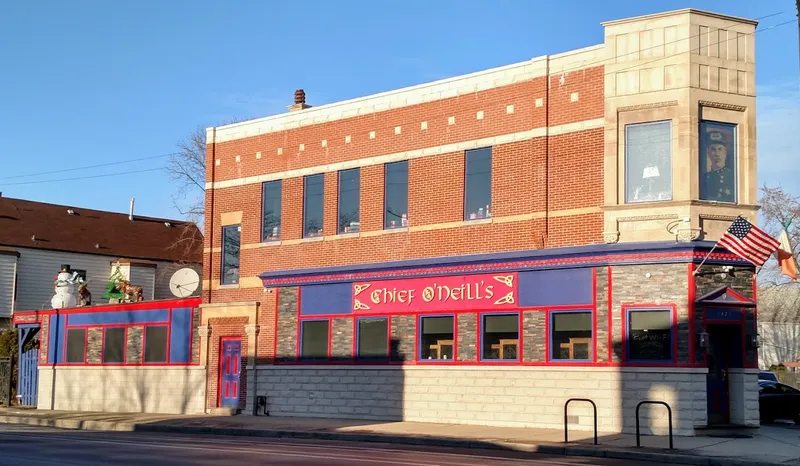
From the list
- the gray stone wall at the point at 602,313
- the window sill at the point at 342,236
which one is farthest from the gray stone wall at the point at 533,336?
the window sill at the point at 342,236

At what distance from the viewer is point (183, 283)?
116ft

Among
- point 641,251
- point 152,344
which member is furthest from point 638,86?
point 152,344

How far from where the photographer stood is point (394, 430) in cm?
2412

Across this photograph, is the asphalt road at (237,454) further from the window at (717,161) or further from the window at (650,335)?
the window at (717,161)

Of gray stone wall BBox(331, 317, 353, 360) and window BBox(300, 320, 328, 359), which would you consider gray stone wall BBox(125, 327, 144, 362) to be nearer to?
window BBox(300, 320, 328, 359)

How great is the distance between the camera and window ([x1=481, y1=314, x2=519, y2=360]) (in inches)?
993

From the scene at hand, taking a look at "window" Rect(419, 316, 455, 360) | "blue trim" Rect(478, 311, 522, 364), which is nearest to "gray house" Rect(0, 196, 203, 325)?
"window" Rect(419, 316, 455, 360)

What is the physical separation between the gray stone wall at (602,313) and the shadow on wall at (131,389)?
1448 cm

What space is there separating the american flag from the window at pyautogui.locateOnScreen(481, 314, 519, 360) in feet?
19.0

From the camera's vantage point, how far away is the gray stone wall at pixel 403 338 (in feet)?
89.5

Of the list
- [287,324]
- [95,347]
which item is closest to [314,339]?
[287,324]

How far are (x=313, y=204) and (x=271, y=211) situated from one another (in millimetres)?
1890

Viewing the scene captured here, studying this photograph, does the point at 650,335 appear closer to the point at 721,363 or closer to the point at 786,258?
the point at 721,363

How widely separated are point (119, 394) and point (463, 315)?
1510 centimetres
